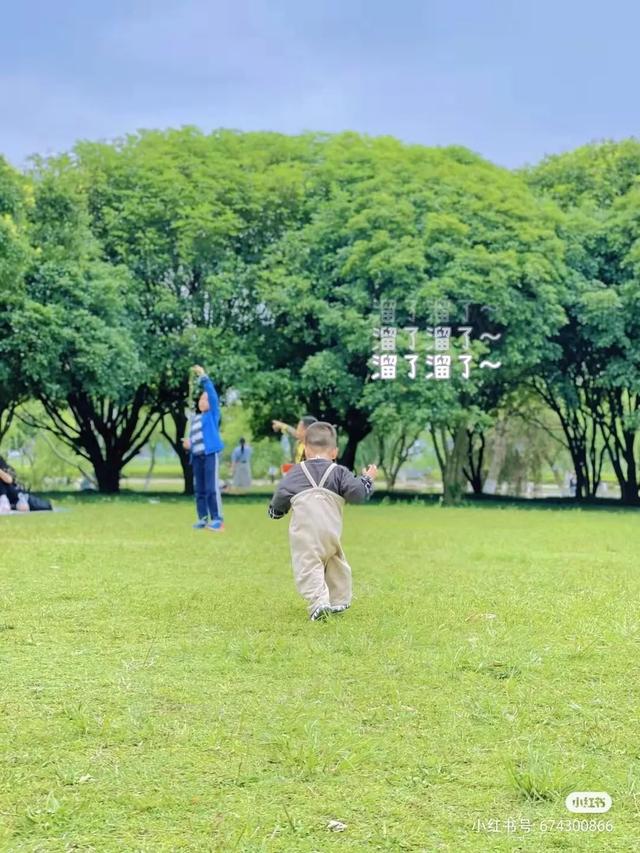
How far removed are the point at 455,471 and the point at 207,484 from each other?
480 inches

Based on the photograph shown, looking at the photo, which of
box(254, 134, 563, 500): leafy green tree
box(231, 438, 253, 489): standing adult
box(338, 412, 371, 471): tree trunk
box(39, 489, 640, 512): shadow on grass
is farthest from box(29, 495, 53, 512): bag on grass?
box(338, 412, 371, 471): tree trunk

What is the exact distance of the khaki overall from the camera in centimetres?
580

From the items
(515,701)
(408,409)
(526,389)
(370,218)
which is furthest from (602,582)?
(526,389)

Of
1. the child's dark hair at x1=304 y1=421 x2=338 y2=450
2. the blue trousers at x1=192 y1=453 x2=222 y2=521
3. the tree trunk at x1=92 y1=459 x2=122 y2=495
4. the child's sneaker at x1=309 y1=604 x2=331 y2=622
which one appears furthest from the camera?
the tree trunk at x1=92 y1=459 x2=122 y2=495

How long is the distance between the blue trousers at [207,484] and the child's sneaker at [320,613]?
243 inches

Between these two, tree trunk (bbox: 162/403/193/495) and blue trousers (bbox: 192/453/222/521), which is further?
tree trunk (bbox: 162/403/193/495)

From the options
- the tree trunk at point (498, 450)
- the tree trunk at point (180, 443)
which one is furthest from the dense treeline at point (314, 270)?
the tree trunk at point (498, 450)

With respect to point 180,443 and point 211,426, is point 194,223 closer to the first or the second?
point 180,443

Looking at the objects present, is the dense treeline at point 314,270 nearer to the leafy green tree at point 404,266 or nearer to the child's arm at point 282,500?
the leafy green tree at point 404,266

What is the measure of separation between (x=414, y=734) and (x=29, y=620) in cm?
295

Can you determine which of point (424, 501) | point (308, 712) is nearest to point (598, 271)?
point (424, 501)

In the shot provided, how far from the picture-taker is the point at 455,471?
2322cm

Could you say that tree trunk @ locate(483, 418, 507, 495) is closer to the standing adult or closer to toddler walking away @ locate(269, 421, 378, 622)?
the standing adult

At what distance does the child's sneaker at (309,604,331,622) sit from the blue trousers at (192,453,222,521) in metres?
6.18
